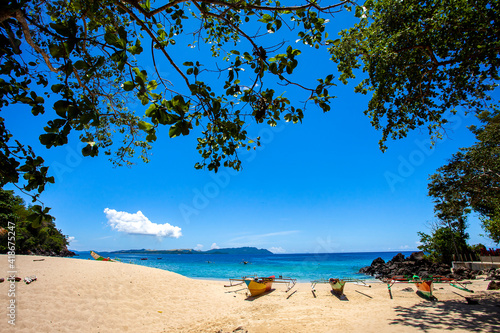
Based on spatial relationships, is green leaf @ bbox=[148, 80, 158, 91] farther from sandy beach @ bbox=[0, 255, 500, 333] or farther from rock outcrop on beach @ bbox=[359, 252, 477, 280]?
rock outcrop on beach @ bbox=[359, 252, 477, 280]

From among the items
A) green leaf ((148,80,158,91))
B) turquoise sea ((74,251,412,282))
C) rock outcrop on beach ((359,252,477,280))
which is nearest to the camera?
green leaf ((148,80,158,91))

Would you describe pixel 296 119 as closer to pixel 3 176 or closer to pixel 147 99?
pixel 147 99

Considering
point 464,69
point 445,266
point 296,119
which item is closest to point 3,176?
point 296,119

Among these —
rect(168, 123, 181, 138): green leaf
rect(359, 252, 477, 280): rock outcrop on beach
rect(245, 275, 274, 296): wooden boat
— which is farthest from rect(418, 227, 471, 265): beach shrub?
rect(168, 123, 181, 138): green leaf

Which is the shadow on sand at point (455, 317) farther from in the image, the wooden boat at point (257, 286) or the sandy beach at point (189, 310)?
the wooden boat at point (257, 286)

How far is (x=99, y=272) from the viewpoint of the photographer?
1202cm

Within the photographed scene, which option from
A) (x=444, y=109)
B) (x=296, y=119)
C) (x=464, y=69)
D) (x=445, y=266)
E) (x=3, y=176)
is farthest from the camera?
(x=445, y=266)

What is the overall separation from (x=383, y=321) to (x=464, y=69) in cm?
812

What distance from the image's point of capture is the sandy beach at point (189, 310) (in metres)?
6.77

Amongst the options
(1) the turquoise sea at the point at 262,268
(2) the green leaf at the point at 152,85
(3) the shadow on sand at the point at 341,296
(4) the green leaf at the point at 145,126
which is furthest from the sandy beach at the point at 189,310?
(1) the turquoise sea at the point at 262,268

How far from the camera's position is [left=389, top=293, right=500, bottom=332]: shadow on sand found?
598cm

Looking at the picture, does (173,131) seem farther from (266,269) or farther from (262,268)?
(262,268)

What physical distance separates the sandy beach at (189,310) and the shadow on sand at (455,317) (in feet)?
0.07

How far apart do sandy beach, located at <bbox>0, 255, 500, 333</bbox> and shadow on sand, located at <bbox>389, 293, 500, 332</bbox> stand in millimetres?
22
